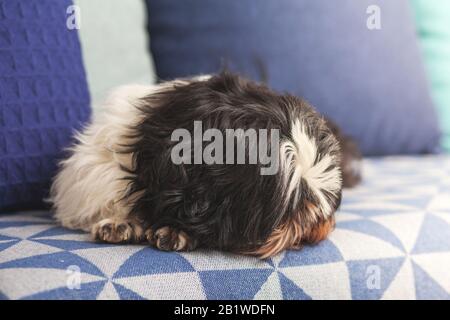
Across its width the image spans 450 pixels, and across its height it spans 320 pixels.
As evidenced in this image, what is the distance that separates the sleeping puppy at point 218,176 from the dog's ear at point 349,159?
2.00 feet

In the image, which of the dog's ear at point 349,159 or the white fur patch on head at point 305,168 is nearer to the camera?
the white fur patch on head at point 305,168

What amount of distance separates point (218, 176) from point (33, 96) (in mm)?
→ 599

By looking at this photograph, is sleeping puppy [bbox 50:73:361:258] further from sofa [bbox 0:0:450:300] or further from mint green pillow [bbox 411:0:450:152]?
mint green pillow [bbox 411:0:450:152]

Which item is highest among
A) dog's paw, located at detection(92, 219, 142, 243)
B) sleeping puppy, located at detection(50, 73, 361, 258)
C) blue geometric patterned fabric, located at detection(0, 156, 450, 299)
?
sleeping puppy, located at detection(50, 73, 361, 258)

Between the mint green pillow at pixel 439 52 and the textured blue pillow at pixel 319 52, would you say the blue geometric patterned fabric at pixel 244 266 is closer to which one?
the textured blue pillow at pixel 319 52

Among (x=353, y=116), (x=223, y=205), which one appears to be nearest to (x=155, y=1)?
(x=353, y=116)

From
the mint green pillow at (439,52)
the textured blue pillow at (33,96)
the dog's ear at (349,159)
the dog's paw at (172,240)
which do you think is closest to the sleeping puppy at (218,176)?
the dog's paw at (172,240)

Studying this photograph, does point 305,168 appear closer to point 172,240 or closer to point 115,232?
point 172,240

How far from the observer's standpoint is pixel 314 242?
121cm

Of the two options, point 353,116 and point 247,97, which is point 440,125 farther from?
point 247,97

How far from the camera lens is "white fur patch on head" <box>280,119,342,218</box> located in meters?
1.11

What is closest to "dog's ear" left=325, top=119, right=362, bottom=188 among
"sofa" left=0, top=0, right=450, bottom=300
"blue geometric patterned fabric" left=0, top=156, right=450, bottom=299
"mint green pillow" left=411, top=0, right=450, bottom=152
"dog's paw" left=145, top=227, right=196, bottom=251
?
"sofa" left=0, top=0, right=450, bottom=300

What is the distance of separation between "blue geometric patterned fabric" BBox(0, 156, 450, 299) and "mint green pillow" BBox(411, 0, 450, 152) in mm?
1023

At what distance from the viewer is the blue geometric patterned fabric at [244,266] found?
99cm
